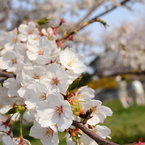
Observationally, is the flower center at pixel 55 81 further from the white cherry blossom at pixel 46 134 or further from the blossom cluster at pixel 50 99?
the white cherry blossom at pixel 46 134

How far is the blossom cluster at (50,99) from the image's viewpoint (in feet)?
2.97

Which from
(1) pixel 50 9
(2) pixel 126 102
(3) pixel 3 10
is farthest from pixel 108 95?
(3) pixel 3 10

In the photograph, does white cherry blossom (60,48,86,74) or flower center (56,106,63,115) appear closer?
→ flower center (56,106,63,115)

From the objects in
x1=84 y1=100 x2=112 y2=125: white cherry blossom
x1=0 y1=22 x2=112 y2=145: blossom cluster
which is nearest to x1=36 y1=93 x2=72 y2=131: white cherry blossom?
x1=0 y1=22 x2=112 y2=145: blossom cluster

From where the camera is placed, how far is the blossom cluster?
905mm

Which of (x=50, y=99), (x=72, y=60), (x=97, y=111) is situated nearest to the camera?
(x=50, y=99)

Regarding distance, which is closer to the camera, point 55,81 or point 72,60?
point 55,81

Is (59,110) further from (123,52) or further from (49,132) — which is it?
(123,52)

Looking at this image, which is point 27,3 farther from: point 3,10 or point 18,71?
Answer: point 18,71

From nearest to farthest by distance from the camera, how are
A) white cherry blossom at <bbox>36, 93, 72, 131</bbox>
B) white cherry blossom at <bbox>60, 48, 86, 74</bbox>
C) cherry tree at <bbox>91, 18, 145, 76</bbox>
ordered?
white cherry blossom at <bbox>36, 93, 72, 131</bbox>
white cherry blossom at <bbox>60, 48, 86, 74</bbox>
cherry tree at <bbox>91, 18, 145, 76</bbox>

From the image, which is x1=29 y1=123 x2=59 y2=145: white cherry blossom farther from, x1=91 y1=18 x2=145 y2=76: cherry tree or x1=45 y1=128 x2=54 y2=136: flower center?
x1=91 y1=18 x2=145 y2=76: cherry tree

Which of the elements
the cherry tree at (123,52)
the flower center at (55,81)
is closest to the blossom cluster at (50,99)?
the flower center at (55,81)

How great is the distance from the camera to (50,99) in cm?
90

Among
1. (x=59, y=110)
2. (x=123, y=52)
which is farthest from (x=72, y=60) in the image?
(x=123, y=52)
